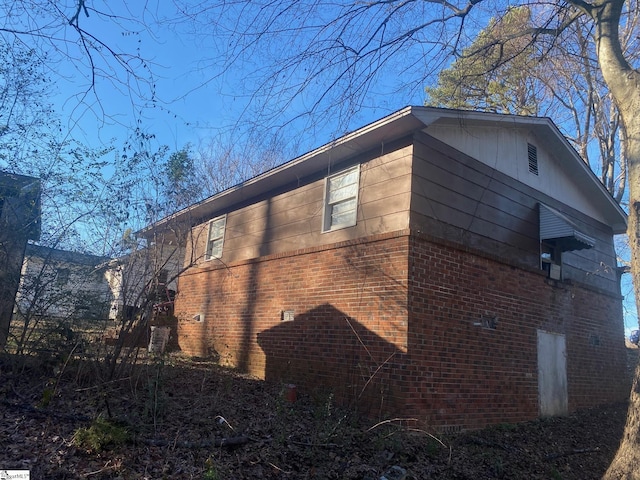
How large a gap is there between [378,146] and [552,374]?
5.93 metres

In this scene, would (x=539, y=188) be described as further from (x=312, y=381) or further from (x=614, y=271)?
(x=312, y=381)

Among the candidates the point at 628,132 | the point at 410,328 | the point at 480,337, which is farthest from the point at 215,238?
the point at 628,132

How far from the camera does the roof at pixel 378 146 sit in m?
7.82

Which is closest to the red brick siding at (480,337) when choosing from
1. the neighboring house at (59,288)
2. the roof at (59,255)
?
the neighboring house at (59,288)

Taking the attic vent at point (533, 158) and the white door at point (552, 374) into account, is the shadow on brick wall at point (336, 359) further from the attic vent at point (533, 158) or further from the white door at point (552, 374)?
the attic vent at point (533, 158)

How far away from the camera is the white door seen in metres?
9.32

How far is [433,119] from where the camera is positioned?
25.6 feet

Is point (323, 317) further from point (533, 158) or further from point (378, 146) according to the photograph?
point (533, 158)

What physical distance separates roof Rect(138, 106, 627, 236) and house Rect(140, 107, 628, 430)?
1.7 inches

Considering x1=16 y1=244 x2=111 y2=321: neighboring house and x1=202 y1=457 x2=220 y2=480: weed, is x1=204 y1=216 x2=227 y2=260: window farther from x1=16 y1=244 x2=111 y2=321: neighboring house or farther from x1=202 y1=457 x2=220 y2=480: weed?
x1=202 y1=457 x2=220 y2=480: weed

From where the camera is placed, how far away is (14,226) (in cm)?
671

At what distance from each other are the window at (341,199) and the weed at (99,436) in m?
5.25

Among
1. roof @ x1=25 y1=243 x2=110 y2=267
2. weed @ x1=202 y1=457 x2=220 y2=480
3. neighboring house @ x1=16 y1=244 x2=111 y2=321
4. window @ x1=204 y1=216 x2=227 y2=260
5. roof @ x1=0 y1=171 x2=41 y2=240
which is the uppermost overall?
window @ x1=204 y1=216 x2=227 y2=260

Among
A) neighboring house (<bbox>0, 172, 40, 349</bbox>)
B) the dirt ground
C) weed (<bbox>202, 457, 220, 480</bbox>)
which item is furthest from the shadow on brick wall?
neighboring house (<bbox>0, 172, 40, 349</bbox>)
